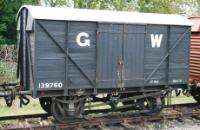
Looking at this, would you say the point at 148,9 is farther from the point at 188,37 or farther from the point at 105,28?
the point at 105,28

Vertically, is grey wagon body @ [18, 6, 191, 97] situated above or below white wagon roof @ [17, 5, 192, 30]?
below

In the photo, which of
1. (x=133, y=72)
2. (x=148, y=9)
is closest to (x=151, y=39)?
(x=133, y=72)

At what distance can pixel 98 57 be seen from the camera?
460 inches

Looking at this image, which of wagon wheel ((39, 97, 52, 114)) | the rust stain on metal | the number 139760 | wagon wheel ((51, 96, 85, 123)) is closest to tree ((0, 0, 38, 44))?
wagon wheel ((39, 97, 52, 114))

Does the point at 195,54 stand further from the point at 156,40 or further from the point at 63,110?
the point at 63,110

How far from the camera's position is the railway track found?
37.4 ft

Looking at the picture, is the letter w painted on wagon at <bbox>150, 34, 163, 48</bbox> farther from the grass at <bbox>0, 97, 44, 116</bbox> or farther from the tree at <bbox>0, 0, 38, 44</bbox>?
the tree at <bbox>0, 0, 38, 44</bbox>

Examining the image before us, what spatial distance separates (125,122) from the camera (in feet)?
40.2

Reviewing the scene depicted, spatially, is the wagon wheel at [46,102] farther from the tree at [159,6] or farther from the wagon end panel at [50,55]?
the tree at [159,6]

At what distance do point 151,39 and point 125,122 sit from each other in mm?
2745

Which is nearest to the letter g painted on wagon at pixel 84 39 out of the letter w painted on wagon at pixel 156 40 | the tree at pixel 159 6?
the letter w painted on wagon at pixel 156 40

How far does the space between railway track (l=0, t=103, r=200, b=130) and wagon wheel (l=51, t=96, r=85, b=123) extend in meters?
0.20

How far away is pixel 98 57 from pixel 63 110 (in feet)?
6.13

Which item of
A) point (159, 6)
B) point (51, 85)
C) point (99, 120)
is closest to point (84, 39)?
point (51, 85)
